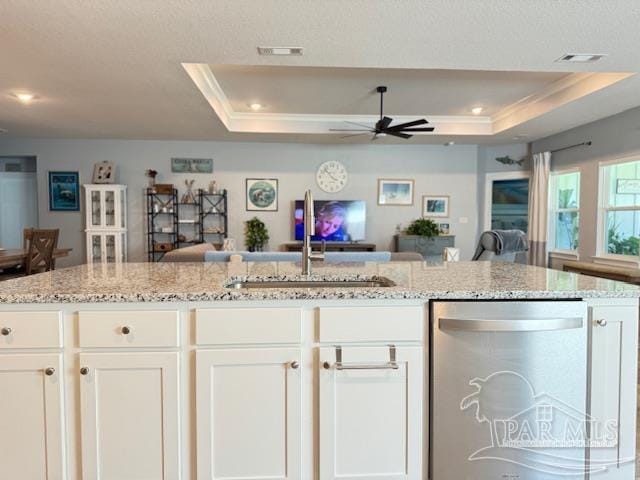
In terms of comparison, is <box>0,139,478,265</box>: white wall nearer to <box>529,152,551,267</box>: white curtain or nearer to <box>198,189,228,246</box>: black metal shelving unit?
<box>198,189,228,246</box>: black metal shelving unit

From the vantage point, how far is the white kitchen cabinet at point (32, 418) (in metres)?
1.41

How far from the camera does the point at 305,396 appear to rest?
58.6 inches

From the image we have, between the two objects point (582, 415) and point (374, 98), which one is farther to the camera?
point (374, 98)

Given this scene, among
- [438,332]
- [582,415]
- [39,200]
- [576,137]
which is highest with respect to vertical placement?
[576,137]

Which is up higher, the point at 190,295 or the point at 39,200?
the point at 39,200

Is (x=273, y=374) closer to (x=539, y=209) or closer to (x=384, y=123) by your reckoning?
(x=384, y=123)

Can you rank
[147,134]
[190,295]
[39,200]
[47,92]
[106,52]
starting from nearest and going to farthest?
[190,295] → [106,52] → [47,92] → [147,134] → [39,200]

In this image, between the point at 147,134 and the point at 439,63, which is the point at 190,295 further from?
the point at 147,134

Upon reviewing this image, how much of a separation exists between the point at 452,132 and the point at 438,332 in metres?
5.29

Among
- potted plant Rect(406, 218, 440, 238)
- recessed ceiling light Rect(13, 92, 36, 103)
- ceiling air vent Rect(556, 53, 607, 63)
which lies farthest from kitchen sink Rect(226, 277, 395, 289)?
potted plant Rect(406, 218, 440, 238)

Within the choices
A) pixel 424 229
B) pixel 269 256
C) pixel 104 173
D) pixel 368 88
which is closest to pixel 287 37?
pixel 269 256

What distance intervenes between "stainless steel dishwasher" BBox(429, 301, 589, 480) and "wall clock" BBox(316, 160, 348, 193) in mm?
5446

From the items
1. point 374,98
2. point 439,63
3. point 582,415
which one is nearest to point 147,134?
point 374,98

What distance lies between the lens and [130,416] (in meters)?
A: 1.44
